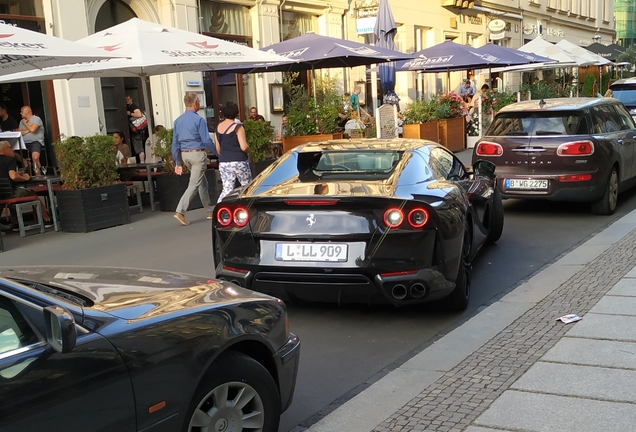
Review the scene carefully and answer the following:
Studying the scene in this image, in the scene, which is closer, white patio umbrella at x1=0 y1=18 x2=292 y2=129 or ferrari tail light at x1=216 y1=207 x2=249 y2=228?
ferrari tail light at x1=216 y1=207 x2=249 y2=228

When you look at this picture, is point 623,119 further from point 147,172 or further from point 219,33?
point 219,33

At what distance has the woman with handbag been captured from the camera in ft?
49.2

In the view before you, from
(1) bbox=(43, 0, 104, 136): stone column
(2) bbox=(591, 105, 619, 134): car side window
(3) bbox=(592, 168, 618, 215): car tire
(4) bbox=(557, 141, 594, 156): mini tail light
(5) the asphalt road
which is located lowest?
(5) the asphalt road

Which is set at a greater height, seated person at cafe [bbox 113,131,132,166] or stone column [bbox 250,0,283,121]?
stone column [bbox 250,0,283,121]

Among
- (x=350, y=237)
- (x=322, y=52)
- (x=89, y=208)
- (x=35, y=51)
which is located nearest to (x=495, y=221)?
(x=350, y=237)

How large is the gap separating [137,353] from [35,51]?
5.62 m

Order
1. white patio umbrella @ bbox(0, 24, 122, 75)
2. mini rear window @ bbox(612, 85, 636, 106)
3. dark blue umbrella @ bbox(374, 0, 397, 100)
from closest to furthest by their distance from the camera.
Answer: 1. white patio umbrella @ bbox(0, 24, 122, 75)
2. dark blue umbrella @ bbox(374, 0, 397, 100)
3. mini rear window @ bbox(612, 85, 636, 106)

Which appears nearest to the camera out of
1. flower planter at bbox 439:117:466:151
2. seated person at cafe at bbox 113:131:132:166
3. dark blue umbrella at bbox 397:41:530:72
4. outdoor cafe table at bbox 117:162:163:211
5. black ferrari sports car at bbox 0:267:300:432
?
black ferrari sports car at bbox 0:267:300:432

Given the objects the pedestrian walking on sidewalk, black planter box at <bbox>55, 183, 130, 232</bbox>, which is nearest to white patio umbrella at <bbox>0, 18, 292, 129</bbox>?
the pedestrian walking on sidewalk

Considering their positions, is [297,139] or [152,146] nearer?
[152,146]

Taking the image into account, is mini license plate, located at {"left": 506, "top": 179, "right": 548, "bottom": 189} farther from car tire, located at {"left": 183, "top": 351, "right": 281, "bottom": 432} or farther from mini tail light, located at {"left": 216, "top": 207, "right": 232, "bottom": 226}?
car tire, located at {"left": 183, "top": 351, "right": 281, "bottom": 432}

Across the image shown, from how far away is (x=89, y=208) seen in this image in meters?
10.1

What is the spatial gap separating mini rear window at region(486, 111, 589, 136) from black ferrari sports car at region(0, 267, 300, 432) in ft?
23.2

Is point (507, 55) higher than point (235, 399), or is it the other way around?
point (507, 55)
